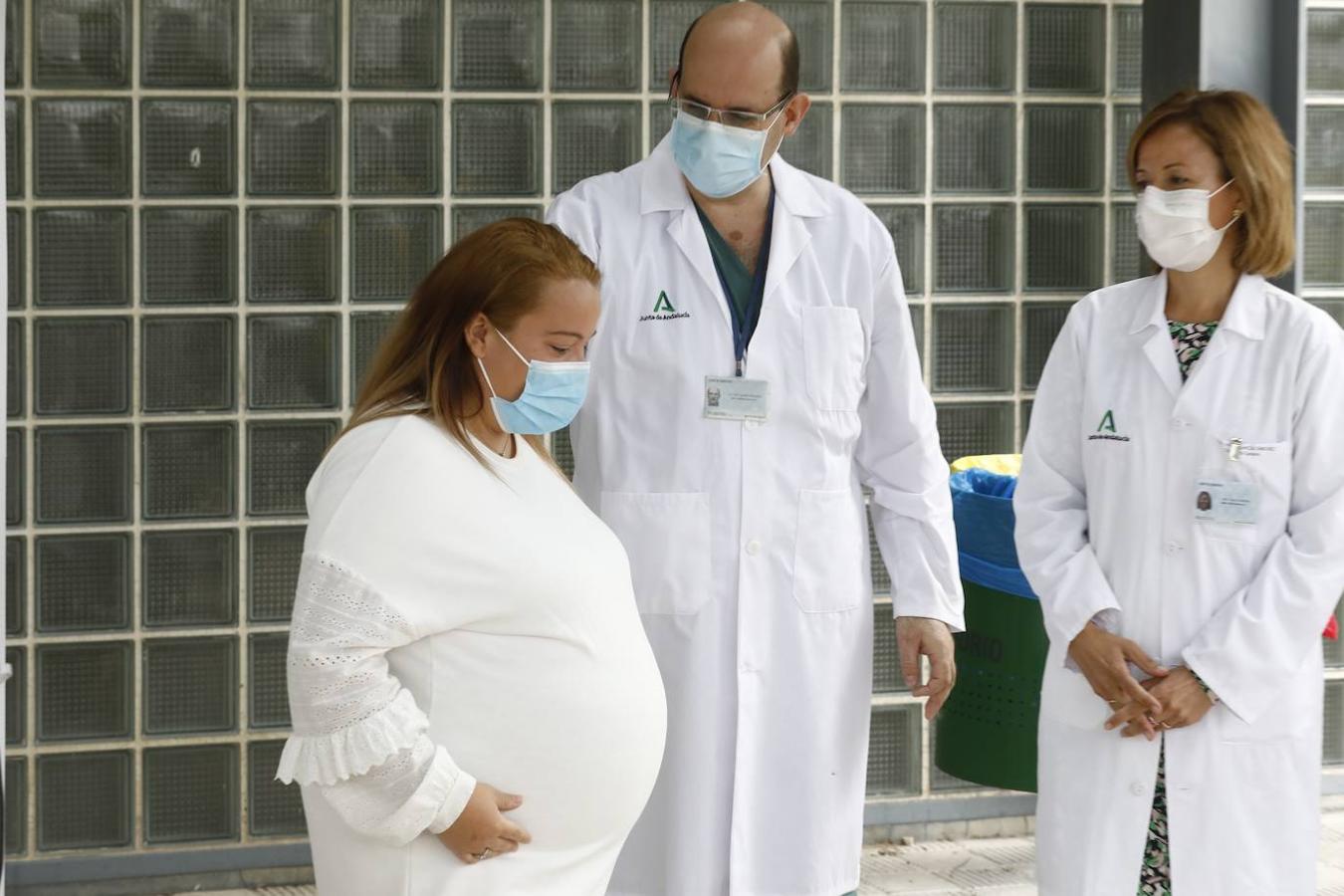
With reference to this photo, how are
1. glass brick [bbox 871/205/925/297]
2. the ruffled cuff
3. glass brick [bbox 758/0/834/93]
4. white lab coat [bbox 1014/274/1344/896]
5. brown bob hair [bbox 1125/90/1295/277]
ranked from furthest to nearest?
glass brick [bbox 871/205/925/297] < glass brick [bbox 758/0/834/93] < brown bob hair [bbox 1125/90/1295/277] < white lab coat [bbox 1014/274/1344/896] < the ruffled cuff

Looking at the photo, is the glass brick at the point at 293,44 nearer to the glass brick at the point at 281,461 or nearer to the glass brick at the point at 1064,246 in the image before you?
the glass brick at the point at 281,461

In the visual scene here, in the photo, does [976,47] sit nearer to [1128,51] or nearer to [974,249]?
[1128,51]

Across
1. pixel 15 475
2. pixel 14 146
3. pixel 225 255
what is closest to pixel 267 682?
pixel 15 475

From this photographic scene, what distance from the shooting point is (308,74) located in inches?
145

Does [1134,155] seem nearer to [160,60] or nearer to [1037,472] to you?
[1037,472]

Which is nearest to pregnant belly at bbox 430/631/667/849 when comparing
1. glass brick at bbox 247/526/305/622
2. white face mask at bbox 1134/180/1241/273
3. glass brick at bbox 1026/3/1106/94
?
white face mask at bbox 1134/180/1241/273

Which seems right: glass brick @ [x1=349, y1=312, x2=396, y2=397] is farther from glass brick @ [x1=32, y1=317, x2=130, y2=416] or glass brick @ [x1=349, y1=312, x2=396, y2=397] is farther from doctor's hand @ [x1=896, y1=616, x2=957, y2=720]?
doctor's hand @ [x1=896, y1=616, x2=957, y2=720]

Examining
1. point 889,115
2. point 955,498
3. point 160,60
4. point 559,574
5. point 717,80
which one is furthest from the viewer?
point 889,115

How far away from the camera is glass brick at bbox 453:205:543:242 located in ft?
12.5

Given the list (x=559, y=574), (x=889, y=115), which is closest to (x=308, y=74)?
(x=889, y=115)

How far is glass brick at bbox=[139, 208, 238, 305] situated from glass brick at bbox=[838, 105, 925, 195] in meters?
1.58

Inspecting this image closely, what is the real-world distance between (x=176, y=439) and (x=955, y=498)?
1893 mm

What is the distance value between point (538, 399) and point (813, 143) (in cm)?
235

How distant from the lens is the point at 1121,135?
404 cm
